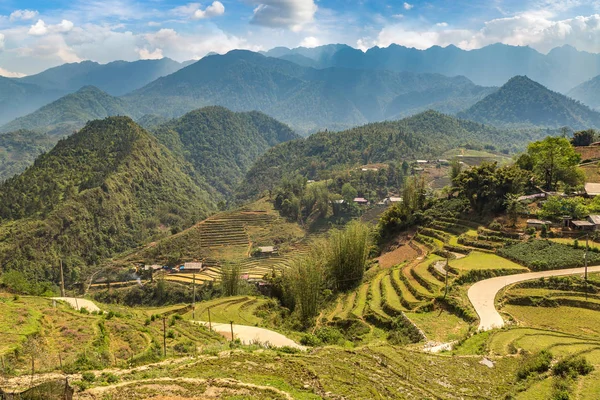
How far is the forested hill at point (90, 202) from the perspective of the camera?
77438 millimetres

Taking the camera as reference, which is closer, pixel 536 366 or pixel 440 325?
pixel 536 366

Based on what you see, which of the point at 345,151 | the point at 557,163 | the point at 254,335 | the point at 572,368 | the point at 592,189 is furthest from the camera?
the point at 345,151

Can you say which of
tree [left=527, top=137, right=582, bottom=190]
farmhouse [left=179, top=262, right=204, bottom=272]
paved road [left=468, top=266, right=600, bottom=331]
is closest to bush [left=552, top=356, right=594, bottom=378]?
paved road [left=468, top=266, right=600, bottom=331]

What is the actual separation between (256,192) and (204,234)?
221ft

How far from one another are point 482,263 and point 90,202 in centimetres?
8540

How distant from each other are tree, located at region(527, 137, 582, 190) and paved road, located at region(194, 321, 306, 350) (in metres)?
40.4

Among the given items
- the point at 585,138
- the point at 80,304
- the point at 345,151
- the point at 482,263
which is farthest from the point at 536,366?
Result: the point at 345,151

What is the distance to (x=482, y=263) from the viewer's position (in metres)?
34.6

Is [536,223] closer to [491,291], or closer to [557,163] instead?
[491,291]

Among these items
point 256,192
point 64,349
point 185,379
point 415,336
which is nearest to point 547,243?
point 415,336

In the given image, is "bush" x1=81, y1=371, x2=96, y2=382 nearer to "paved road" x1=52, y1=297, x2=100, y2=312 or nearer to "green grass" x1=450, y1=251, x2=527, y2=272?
"paved road" x1=52, y1=297, x2=100, y2=312

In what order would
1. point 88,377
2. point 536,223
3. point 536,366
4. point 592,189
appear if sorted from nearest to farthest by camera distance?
point 88,377
point 536,366
point 536,223
point 592,189

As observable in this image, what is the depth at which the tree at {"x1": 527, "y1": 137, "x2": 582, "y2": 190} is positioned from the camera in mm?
48906

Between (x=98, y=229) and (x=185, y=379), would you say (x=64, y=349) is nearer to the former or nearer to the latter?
(x=185, y=379)
